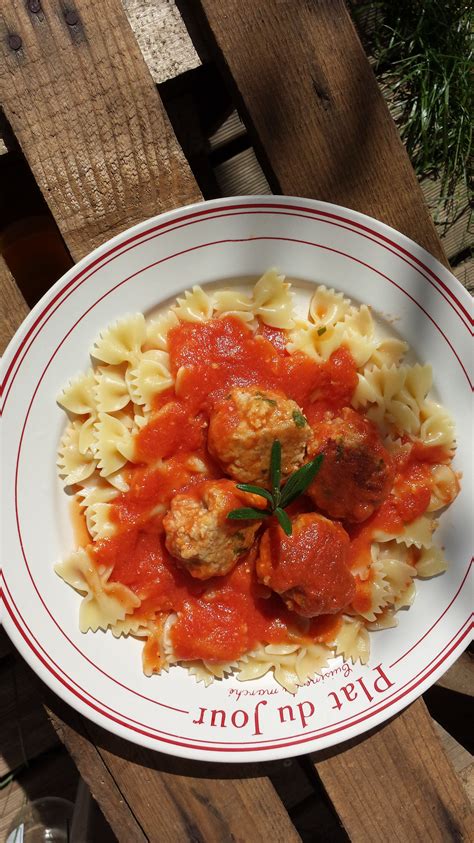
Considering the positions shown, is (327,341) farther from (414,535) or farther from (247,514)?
(414,535)

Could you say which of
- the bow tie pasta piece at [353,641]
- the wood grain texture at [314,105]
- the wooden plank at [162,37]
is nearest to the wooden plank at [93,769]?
the bow tie pasta piece at [353,641]

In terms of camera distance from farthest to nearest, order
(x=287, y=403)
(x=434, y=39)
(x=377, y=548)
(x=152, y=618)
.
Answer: (x=434, y=39), (x=377, y=548), (x=152, y=618), (x=287, y=403)

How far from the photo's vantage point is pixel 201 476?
388cm

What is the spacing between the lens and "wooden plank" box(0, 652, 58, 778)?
5.17m

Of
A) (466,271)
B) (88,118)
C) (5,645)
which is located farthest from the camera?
(466,271)

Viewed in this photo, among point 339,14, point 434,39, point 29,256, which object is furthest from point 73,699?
point 434,39

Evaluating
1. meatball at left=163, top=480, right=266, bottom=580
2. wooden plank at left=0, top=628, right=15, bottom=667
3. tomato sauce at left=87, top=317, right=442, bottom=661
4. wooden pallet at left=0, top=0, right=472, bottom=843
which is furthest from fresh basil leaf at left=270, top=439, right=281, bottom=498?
wooden plank at left=0, top=628, right=15, bottom=667

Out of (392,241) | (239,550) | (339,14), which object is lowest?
(239,550)

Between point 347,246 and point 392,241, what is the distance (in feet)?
0.82

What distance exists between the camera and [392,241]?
151 inches

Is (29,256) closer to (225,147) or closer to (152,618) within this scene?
(225,147)

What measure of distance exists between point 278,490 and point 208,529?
1.36 ft

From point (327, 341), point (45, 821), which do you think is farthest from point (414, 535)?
point (45, 821)

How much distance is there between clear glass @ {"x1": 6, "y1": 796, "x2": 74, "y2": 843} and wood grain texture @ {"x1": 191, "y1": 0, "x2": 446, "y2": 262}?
4.70m
